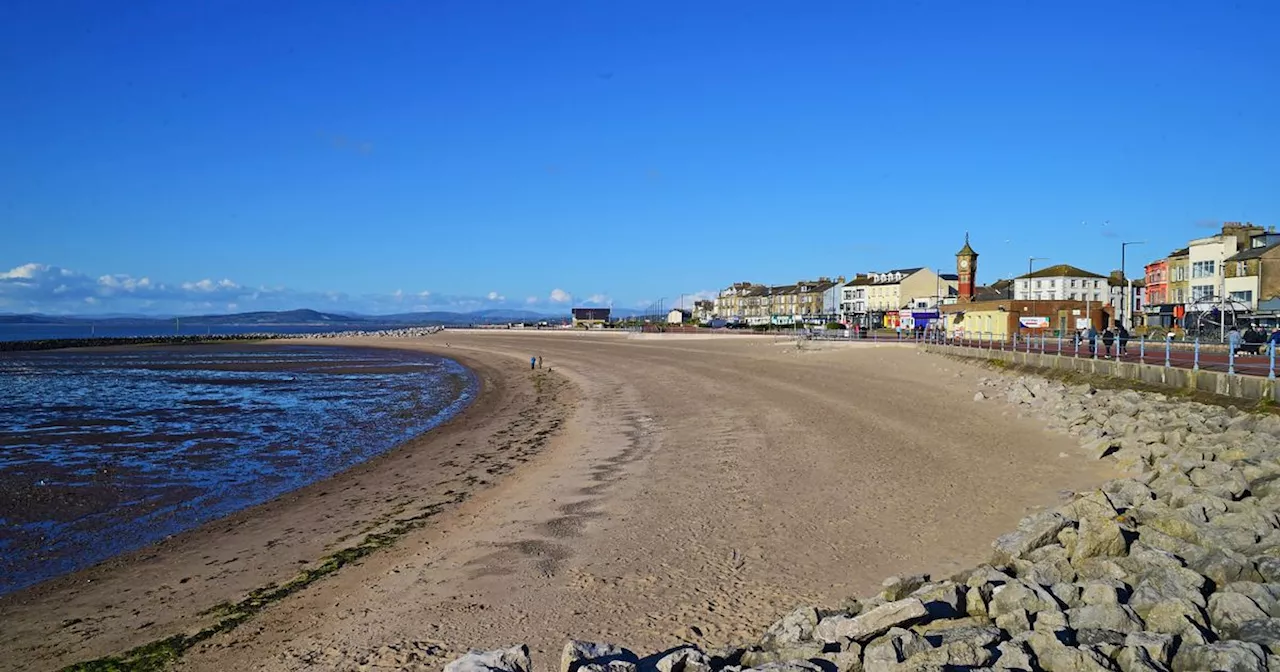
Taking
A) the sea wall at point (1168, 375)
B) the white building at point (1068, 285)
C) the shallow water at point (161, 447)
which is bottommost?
the shallow water at point (161, 447)

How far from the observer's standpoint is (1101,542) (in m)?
6.66

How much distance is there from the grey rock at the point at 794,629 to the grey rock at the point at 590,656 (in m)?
1.05

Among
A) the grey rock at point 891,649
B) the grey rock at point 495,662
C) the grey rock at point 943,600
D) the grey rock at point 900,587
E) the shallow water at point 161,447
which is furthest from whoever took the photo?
the shallow water at point 161,447

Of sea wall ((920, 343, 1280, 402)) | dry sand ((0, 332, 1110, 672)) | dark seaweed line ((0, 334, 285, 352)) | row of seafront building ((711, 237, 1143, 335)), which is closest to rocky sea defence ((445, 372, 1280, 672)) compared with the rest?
dry sand ((0, 332, 1110, 672))

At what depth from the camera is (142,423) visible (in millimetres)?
20578

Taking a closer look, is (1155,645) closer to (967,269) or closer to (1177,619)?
(1177,619)

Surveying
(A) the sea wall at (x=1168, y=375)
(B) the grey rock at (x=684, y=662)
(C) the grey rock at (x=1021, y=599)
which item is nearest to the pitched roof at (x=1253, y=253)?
(A) the sea wall at (x=1168, y=375)

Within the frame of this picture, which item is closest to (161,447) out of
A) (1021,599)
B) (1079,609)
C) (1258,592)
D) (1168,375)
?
(1021,599)

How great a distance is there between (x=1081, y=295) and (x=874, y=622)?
102 meters

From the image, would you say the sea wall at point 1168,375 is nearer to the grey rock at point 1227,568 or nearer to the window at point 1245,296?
the grey rock at point 1227,568

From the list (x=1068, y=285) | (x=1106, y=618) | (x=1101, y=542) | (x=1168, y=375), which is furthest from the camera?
(x=1068, y=285)

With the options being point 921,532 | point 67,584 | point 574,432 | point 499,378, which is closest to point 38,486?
point 67,584

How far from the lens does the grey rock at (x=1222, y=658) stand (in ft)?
14.5

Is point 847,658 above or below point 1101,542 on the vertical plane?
below
